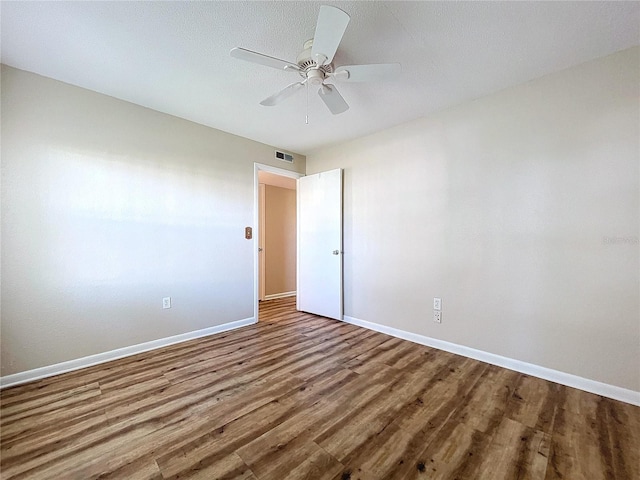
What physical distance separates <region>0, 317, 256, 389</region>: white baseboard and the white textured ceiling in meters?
2.45

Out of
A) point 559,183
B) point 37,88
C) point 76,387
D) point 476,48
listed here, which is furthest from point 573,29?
point 76,387

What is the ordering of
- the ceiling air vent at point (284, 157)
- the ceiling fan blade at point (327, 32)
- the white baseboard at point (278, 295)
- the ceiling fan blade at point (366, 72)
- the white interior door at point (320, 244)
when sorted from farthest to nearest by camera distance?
the white baseboard at point (278, 295) → the ceiling air vent at point (284, 157) → the white interior door at point (320, 244) → the ceiling fan blade at point (366, 72) → the ceiling fan blade at point (327, 32)

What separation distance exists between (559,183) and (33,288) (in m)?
4.36

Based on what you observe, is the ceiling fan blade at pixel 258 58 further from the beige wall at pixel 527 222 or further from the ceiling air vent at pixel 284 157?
the ceiling air vent at pixel 284 157

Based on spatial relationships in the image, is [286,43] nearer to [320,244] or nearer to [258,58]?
[258,58]

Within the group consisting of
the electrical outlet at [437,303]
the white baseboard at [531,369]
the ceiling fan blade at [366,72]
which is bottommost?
the white baseboard at [531,369]

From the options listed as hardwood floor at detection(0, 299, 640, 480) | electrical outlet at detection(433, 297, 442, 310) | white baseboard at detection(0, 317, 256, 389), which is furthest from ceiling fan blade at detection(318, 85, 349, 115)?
white baseboard at detection(0, 317, 256, 389)

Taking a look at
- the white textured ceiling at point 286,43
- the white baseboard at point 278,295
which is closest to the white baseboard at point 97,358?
the white baseboard at point 278,295

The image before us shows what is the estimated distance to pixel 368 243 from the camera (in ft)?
11.5

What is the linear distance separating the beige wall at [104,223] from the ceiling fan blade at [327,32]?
211cm

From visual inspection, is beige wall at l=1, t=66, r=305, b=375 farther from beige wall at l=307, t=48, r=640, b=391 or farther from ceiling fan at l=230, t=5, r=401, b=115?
beige wall at l=307, t=48, r=640, b=391

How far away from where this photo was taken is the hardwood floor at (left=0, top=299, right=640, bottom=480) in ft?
4.45

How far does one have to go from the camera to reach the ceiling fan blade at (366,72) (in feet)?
5.57

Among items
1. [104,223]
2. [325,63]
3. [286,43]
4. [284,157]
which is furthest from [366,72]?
[104,223]
